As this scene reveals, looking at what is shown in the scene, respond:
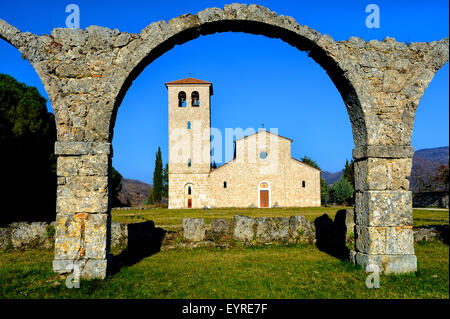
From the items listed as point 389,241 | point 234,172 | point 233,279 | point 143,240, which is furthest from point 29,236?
point 234,172

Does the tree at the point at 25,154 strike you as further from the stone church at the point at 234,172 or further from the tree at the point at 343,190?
the tree at the point at 343,190

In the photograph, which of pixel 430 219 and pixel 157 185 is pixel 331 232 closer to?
pixel 430 219

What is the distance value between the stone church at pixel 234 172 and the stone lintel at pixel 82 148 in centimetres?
3045

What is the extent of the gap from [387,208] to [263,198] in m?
30.4

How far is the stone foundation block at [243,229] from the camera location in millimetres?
9000

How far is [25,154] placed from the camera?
17.3 metres

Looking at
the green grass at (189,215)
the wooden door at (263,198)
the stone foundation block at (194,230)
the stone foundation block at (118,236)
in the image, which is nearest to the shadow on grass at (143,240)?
the stone foundation block at (118,236)

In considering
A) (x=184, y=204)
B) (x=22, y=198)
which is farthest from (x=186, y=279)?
(x=184, y=204)

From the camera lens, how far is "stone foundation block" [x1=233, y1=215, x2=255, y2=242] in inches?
354

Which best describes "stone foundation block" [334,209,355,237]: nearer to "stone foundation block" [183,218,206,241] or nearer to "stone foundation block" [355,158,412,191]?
"stone foundation block" [355,158,412,191]

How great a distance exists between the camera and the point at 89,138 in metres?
5.85

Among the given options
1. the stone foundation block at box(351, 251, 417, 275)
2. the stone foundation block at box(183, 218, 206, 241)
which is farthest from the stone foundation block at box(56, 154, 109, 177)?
the stone foundation block at box(351, 251, 417, 275)

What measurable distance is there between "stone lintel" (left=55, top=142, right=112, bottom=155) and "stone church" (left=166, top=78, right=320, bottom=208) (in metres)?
30.4
